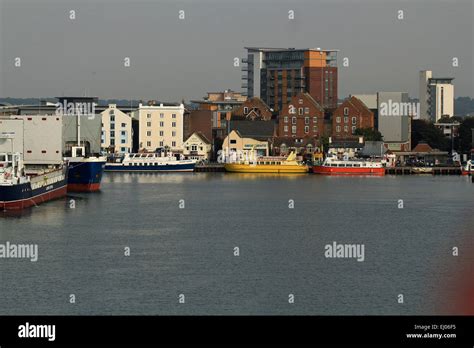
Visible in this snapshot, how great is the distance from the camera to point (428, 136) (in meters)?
111

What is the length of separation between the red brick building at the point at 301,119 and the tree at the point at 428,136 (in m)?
15.0

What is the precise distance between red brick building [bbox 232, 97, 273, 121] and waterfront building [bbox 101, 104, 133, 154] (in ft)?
37.4

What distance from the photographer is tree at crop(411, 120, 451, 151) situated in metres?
111

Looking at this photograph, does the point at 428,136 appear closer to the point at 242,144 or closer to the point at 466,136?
the point at 466,136

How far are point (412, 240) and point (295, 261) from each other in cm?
718

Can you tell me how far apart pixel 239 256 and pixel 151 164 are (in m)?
59.9

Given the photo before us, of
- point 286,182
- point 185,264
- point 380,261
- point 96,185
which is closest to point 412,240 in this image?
point 380,261

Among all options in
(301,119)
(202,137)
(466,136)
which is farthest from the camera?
(466,136)

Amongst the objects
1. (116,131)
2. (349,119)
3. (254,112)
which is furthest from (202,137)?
(349,119)

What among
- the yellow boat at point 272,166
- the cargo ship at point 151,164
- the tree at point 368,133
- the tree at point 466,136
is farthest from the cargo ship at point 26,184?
the tree at point 466,136

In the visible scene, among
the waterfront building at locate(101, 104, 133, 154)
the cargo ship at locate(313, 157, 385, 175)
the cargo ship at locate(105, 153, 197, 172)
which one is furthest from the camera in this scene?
the waterfront building at locate(101, 104, 133, 154)

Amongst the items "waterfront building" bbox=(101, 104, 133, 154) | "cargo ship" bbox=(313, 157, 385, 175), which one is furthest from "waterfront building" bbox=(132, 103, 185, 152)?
"cargo ship" bbox=(313, 157, 385, 175)

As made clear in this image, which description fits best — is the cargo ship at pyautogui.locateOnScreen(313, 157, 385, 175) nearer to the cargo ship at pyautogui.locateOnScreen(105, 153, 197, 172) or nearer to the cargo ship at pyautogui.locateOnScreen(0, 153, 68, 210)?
the cargo ship at pyautogui.locateOnScreen(105, 153, 197, 172)
